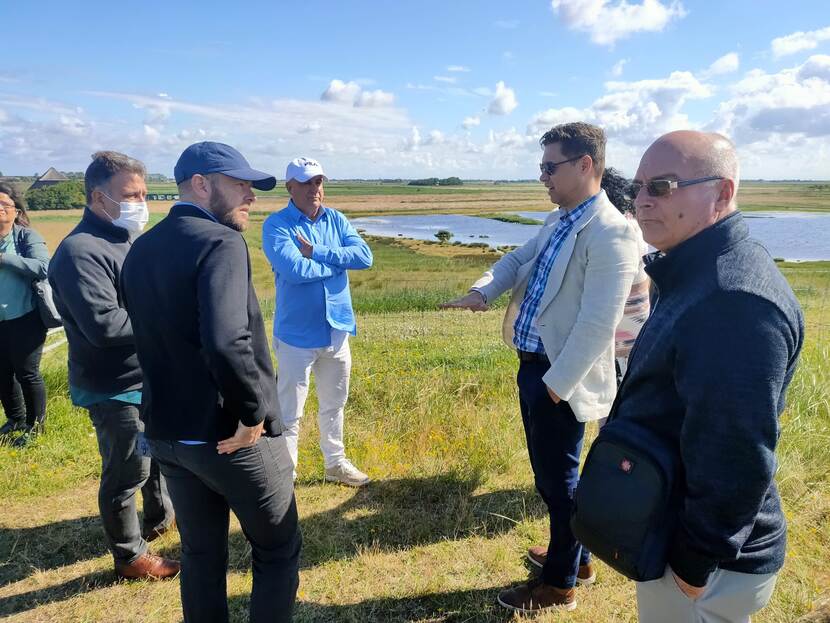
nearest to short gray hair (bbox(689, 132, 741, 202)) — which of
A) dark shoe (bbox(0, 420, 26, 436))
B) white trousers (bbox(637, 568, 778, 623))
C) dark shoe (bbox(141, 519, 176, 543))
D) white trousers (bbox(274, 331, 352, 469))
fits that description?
white trousers (bbox(637, 568, 778, 623))

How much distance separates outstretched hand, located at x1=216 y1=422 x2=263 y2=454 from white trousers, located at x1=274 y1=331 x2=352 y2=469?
5.18 ft

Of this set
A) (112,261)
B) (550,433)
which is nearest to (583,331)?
(550,433)

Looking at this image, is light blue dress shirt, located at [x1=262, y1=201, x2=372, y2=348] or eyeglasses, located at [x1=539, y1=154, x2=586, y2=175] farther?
light blue dress shirt, located at [x1=262, y1=201, x2=372, y2=348]

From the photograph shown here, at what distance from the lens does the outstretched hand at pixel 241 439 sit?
1965 mm

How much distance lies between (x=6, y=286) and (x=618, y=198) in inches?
184

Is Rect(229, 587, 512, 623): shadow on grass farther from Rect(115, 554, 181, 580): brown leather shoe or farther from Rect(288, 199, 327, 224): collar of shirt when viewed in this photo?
Rect(288, 199, 327, 224): collar of shirt

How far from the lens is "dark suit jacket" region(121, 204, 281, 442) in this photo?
1.88 metres

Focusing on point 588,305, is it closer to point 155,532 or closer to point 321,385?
point 321,385

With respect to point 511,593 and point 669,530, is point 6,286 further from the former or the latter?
point 669,530

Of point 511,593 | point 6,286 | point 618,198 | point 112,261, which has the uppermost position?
point 618,198

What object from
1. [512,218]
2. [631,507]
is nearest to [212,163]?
[631,507]

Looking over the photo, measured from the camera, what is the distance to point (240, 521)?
211 centimetres

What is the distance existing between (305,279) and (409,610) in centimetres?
204

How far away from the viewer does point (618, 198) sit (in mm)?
3092
